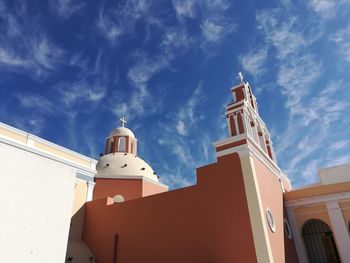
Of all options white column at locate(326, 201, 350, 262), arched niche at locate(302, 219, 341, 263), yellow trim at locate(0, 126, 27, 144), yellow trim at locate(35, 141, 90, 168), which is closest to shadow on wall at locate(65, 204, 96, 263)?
yellow trim at locate(35, 141, 90, 168)

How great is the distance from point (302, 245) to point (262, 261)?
3.76 m

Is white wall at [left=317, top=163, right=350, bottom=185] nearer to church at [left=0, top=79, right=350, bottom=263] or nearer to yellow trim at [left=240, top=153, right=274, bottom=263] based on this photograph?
church at [left=0, top=79, right=350, bottom=263]

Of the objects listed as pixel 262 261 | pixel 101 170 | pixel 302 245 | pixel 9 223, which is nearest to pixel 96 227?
pixel 101 170

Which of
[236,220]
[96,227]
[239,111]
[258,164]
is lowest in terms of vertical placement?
[236,220]

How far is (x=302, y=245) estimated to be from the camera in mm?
10148

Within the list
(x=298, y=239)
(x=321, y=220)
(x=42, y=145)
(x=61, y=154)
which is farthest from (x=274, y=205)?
(x=42, y=145)

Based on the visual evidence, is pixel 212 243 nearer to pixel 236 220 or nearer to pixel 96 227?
pixel 236 220

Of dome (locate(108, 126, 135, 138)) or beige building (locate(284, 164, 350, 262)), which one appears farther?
dome (locate(108, 126, 135, 138))

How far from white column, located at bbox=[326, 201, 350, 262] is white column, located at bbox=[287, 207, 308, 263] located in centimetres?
122

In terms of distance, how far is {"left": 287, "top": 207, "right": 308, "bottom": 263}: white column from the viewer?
10031 mm

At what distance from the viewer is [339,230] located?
372 inches

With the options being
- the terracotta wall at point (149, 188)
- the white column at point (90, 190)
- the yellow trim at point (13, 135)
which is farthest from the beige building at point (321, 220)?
the yellow trim at point (13, 135)

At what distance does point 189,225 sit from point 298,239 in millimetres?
4357

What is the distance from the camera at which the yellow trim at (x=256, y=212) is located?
7.41 m
